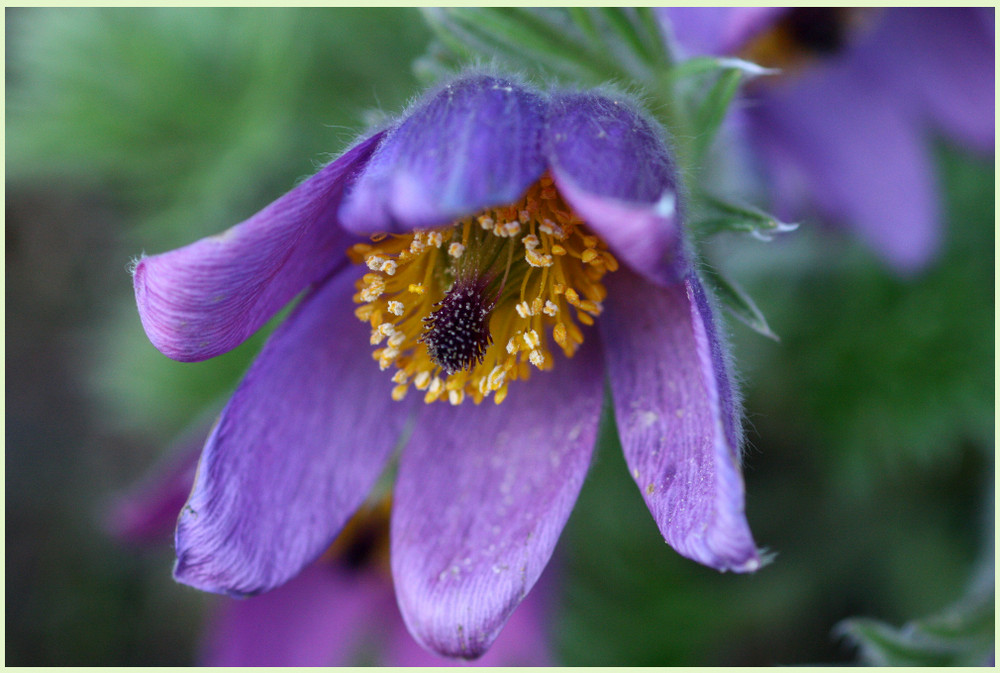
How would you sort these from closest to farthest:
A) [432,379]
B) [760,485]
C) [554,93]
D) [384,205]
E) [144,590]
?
[384,205] < [554,93] < [432,379] < [760,485] < [144,590]

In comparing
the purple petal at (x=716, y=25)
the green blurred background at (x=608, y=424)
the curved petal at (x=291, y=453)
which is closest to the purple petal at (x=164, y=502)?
the green blurred background at (x=608, y=424)

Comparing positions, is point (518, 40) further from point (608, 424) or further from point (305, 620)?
point (305, 620)

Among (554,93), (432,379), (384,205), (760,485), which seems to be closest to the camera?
(384,205)

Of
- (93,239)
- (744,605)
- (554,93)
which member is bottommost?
(744,605)

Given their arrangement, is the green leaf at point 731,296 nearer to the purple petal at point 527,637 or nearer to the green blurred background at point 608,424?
the purple petal at point 527,637

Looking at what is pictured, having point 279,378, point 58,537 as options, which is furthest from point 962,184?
point 58,537

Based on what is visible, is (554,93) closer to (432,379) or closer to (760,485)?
(432,379)

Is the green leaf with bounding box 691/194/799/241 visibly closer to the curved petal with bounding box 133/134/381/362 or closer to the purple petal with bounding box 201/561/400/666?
the curved petal with bounding box 133/134/381/362

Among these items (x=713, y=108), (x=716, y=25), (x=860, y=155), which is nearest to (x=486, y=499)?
(x=713, y=108)
